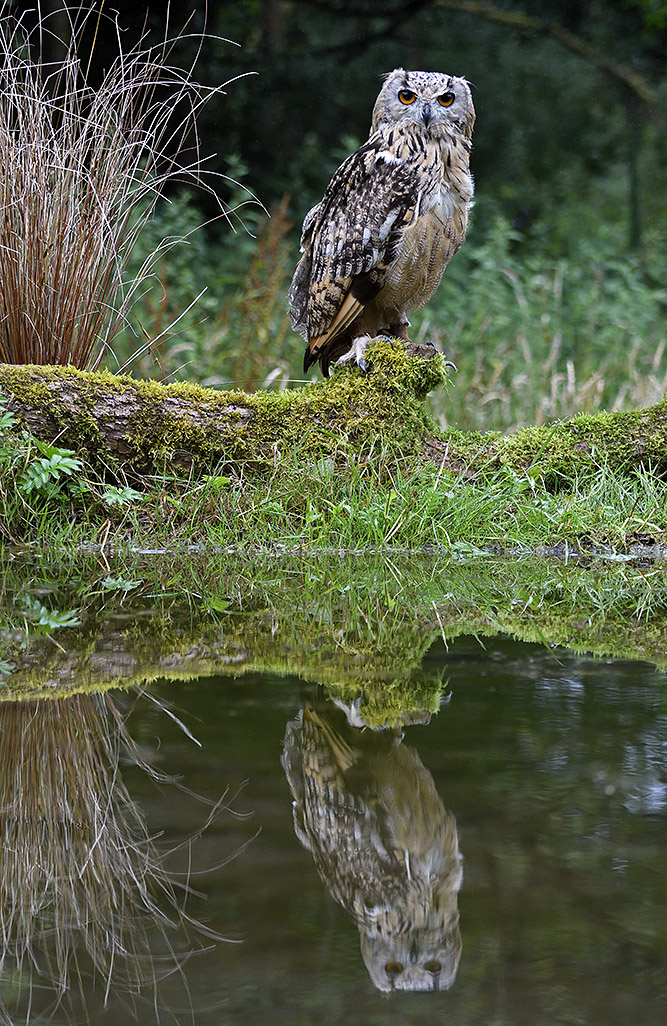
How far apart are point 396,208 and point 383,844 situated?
3.02 m

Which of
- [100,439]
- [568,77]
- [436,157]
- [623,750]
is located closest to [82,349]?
[100,439]

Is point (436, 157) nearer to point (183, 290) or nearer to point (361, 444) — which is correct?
point (361, 444)

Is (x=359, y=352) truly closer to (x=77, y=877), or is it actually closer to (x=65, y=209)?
(x=65, y=209)

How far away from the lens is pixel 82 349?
405cm

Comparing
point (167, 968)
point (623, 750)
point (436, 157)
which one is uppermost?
point (436, 157)

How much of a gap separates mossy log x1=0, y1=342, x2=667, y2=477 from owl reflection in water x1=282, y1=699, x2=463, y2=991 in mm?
2207

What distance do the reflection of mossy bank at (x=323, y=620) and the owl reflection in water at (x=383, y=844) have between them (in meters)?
0.23

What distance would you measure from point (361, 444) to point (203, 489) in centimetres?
67

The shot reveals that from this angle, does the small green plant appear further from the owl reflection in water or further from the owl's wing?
the owl reflection in water

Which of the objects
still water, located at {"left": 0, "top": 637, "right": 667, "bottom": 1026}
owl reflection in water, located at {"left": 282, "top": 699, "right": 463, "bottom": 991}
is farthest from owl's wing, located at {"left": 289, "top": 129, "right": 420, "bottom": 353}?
owl reflection in water, located at {"left": 282, "top": 699, "right": 463, "bottom": 991}

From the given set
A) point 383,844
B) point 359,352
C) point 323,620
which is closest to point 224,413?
point 359,352

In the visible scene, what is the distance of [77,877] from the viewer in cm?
132

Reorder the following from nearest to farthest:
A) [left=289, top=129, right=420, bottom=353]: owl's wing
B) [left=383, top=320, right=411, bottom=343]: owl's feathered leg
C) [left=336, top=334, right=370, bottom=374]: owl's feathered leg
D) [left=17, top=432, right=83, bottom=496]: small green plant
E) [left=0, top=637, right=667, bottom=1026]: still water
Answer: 1. [left=0, top=637, right=667, bottom=1026]: still water
2. [left=17, top=432, right=83, bottom=496]: small green plant
3. [left=289, top=129, right=420, bottom=353]: owl's wing
4. [left=336, top=334, right=370, bottom=374]: owl's feathered leg
5. [left=383, top=320, right=411, bottom=343]: owl's feathered leg

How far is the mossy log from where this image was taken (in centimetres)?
376
